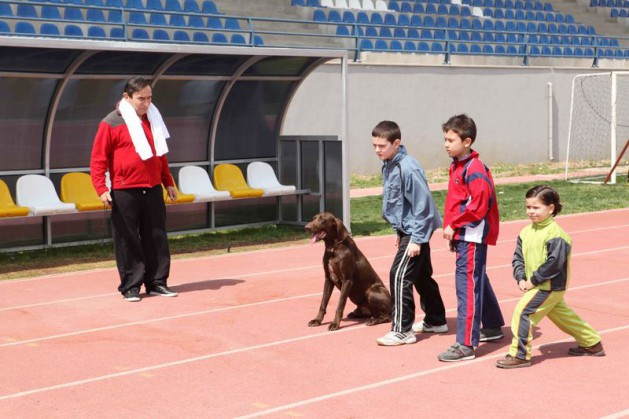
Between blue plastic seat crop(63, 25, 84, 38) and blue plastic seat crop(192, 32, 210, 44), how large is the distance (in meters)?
2.99

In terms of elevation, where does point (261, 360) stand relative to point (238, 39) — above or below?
below

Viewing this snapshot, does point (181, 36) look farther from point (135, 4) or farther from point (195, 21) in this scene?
point (135, 4)

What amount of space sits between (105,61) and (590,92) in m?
19.3

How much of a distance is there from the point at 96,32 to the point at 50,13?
1.01 metres

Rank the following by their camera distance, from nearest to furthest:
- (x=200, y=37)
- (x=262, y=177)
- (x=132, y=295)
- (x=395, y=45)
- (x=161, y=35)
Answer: (x=132, y=295), (x=262, y=177), (x=161, y=35), (x=200, y=37), (x=395, y=45)

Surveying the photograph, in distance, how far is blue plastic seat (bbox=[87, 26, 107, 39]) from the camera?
2093cm

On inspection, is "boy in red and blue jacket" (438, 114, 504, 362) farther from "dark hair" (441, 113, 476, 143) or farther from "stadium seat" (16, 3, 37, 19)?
"stadium seat" (16, 3, 37, 19)

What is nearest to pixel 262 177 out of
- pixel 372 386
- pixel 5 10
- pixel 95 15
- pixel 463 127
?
pixel 5 10

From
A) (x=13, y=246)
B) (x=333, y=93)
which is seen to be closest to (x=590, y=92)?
(x=333, y=93)

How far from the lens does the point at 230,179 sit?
15.6 m

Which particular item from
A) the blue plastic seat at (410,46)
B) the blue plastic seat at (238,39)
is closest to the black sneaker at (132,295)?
the blue plastic seat at (238,39)

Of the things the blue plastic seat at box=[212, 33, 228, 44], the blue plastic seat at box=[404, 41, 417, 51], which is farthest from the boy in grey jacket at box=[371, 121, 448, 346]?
the blue plastic seat at box=[404, 41, 417, 51]

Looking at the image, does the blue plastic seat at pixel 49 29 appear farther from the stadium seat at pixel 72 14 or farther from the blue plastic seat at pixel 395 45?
the blue plastic seat at pixel 395 45

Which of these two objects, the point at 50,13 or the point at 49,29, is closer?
the point at 49,29
